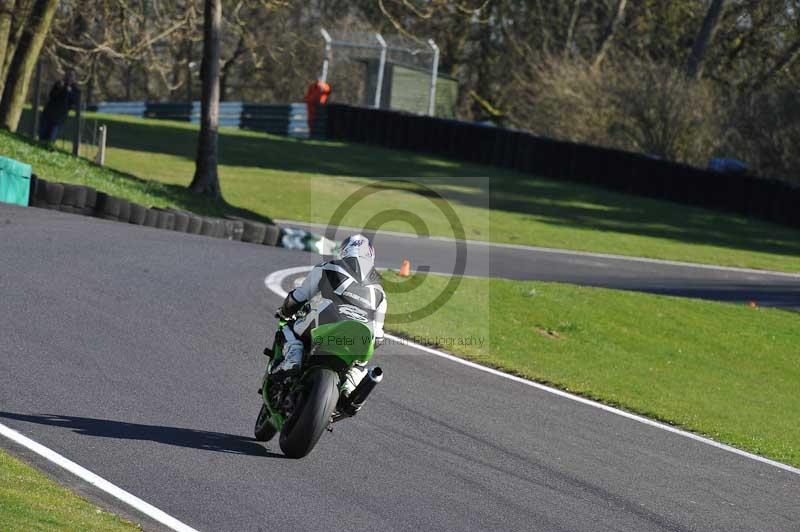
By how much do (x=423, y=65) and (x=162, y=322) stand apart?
38.1 m

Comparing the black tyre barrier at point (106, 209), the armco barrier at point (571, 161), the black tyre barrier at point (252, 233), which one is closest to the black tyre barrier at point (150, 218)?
the black tyre barrier at point (106, 209)

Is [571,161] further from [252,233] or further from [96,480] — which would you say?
[96,480]

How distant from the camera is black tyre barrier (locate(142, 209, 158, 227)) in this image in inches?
745

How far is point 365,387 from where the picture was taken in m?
8.05

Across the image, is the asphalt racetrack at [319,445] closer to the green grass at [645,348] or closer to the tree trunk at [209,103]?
the green grass at [645,348]

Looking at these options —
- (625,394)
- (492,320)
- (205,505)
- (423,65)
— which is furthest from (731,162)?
(205,505)

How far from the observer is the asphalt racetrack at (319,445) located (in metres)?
7.44

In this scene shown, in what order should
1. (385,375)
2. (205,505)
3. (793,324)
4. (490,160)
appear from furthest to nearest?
(490,160)
(793,324)
(385,375)
(205,505)

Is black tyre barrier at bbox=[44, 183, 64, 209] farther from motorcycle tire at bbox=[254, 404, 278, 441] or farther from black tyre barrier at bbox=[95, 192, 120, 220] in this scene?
motorcycle tire at bbox=[254, 404, 278, 441]

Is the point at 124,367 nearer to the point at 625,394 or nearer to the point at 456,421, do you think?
the point at 456,421

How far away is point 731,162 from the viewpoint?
1469 inches

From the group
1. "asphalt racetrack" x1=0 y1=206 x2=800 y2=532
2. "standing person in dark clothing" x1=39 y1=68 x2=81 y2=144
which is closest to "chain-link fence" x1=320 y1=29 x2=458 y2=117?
"standing person in dark clothing" x1=39 y1=68 x2=81 y2=144

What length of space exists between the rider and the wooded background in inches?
717

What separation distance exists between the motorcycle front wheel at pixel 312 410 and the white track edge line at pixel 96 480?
129cm
